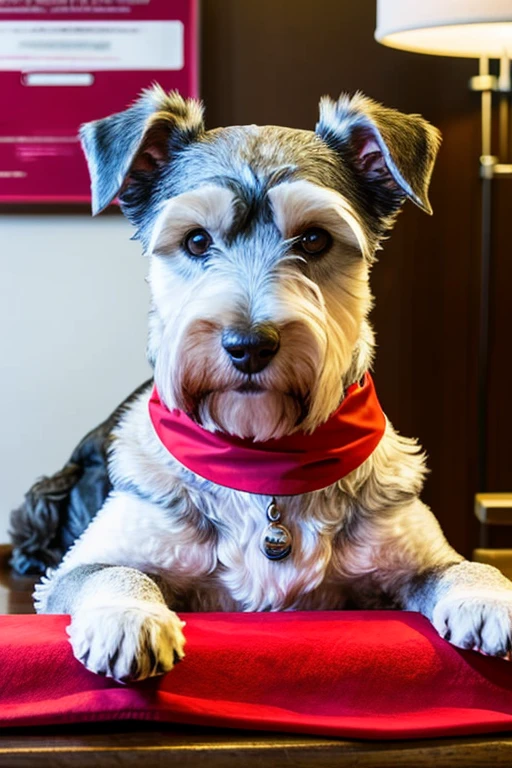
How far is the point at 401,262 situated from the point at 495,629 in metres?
1.75

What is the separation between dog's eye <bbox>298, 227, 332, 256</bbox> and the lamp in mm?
855

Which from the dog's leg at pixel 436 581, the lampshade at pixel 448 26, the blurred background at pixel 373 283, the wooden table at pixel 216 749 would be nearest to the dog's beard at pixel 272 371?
the dog's leg at pixel 436 581

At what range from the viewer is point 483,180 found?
9.34ft

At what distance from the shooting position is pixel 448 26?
2133mm

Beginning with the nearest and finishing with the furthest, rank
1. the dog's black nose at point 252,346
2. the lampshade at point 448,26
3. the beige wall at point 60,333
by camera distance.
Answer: the dog's black nose at point 252,346 < the lampshade at point 448,26 < the beige wall at point 60,333

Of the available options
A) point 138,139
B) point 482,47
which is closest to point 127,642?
point 138,139

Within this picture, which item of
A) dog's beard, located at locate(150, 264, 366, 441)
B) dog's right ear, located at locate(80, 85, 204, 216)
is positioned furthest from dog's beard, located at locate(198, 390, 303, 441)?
dog's right ear, located at locate(80, 85, 204, 216)

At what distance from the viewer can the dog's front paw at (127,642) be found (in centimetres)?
120

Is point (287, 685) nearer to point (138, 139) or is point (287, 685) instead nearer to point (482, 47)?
point (138, 139)

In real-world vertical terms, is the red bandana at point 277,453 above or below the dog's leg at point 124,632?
above

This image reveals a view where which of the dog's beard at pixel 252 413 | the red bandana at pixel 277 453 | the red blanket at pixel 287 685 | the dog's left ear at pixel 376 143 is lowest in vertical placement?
the red blanket at pixel 287 685

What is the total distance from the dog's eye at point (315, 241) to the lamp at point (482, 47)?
86cm

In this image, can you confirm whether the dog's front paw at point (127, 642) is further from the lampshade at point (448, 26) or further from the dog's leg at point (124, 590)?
the lampshade at point (448, 26)

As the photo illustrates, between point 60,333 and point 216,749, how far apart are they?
6.26 ft
